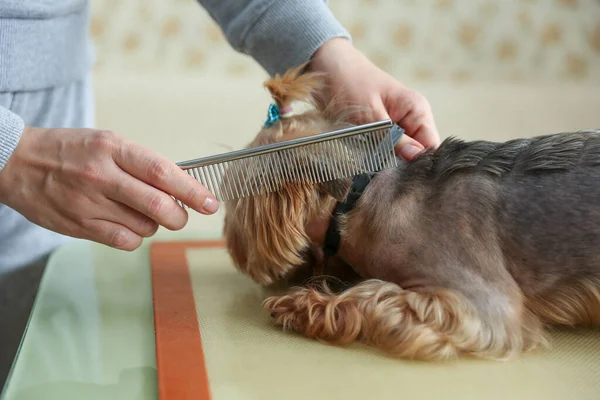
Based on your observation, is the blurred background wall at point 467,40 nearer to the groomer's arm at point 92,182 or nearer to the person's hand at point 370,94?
the person's hand at point 370,94

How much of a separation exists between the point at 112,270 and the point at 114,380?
1.58 ft

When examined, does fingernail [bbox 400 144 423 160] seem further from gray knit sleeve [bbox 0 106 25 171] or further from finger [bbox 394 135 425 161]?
gray knit sleeve [bbox 0 106 25 171]

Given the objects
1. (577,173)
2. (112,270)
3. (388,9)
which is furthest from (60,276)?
(388,9)

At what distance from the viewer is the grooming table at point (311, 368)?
73cm

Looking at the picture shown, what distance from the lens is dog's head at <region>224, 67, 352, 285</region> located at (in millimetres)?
1038

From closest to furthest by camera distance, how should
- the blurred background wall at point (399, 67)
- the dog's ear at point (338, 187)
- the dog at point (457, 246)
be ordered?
1. the dog at point (457, 246)
2. the dog's ear at point (338, 187)
3. the blurred background wall at point (399, 67)

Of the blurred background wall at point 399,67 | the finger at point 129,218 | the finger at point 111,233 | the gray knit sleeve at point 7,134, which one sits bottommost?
the blurred background wall at point 399,67

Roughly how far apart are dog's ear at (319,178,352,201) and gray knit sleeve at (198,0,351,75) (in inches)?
12.1

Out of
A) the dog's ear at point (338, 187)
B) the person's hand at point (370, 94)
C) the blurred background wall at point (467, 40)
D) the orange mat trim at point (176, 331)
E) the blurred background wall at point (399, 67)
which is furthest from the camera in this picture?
the blurred background wall at point (467, 40)

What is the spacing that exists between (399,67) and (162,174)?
164 centimetres

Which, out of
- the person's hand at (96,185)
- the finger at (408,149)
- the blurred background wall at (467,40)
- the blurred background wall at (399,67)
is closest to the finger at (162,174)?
the person's hand at (96,185)

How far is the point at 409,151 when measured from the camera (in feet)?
3.61

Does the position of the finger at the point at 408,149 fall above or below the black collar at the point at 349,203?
above

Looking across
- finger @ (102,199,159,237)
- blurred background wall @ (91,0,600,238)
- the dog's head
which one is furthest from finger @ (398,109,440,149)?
blurred background wall @ (91,0,600,238)
